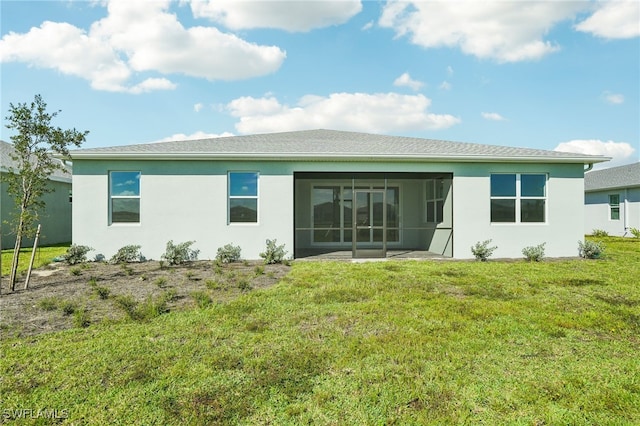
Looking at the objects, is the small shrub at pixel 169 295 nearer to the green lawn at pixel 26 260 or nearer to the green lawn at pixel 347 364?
the green lawn at pixel 347 364

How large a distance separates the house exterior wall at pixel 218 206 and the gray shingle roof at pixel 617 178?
14.0 m

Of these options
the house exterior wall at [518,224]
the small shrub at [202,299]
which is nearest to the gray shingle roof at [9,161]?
the small shrub at [202,299]

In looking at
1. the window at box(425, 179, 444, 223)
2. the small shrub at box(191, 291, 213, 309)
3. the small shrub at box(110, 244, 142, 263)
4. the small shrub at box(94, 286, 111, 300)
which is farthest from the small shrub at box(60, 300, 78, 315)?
the window at box(425, 179, 444, 223)

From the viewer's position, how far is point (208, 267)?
9.45 meters

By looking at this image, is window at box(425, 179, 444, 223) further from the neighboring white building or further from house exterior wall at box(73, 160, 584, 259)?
the neighboring white building

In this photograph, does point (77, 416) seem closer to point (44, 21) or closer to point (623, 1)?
point (44, 21)

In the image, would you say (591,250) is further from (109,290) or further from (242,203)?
Result: (109,290)

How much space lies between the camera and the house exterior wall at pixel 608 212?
2028 cm

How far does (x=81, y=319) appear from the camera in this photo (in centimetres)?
482

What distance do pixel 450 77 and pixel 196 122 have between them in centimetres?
1077

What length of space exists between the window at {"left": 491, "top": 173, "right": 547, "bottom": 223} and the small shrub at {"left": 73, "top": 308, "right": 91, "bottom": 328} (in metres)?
11.0

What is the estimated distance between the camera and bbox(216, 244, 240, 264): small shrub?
10.4 meters

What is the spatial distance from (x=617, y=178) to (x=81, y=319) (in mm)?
28365

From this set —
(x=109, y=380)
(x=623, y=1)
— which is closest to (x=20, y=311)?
(x=109, y=380)
